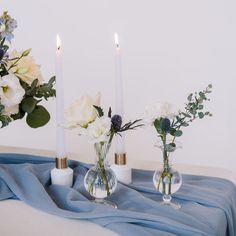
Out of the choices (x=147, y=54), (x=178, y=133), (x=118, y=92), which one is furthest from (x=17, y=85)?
(x=147, y=54)

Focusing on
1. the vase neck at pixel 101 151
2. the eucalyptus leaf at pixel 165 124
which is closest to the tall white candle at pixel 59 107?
the vase neck at pixel 101 151

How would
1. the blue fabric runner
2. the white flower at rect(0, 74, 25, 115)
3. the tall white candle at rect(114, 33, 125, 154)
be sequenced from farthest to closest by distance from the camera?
the tall white candle at rect(114, 33, 125, 154) → the white flower at rect(0, 74, 25, 115) → the blue fabric runner

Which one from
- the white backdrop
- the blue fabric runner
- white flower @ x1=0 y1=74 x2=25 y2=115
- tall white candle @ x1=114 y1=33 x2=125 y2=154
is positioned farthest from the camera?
the white backdrop

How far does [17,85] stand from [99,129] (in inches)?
7.8

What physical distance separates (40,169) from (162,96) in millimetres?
1292

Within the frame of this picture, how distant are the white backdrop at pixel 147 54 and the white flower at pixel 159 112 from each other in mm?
1324

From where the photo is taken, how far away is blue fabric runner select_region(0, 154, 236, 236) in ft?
2.34

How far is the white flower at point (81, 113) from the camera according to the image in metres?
0.79

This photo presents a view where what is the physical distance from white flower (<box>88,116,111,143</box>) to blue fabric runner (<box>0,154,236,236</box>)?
5.0 inches

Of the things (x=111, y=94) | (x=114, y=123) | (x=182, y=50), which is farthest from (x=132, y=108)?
(x=114, y=123)

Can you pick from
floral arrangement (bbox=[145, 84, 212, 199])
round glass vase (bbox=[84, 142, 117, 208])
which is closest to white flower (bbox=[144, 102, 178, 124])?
floral arrangement (bbox=[145, 84, 212, 199])

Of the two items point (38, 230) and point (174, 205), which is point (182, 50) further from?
point (38, 230)

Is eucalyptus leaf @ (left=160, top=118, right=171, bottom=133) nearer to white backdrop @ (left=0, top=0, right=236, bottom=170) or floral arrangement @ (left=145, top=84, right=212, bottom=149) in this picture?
floral arrangement @ (left=145, top=84, right=212, bottom=149)

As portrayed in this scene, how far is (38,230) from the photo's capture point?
0.74m
